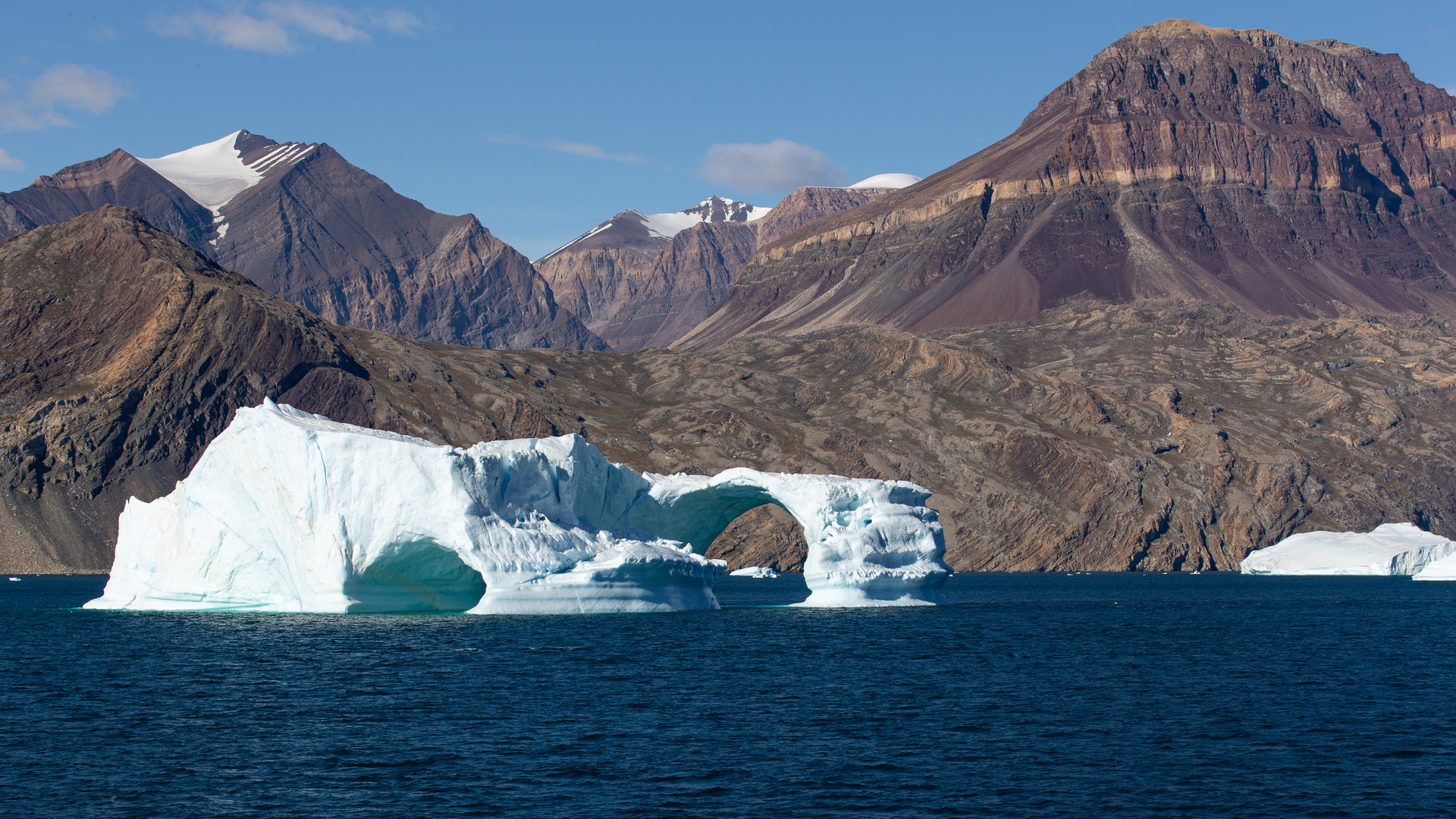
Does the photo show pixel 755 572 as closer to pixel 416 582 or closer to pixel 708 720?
pixel 416 582

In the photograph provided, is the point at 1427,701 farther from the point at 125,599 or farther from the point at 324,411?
the point at 324,411

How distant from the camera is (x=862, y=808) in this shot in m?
27.3

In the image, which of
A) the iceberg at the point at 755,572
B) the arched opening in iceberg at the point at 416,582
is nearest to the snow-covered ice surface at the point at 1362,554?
the iceberg at the point at 755,572

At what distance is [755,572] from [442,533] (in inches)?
3612

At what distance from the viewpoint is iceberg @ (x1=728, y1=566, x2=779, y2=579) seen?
14412 centimetres

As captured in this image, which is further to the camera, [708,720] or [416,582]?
[416,582]

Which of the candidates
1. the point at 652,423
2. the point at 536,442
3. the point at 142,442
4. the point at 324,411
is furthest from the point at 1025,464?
the point at 536,442

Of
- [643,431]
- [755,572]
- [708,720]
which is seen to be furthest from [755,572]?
[708,720]

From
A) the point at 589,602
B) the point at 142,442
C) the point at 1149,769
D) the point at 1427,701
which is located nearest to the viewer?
the point at 1149,769

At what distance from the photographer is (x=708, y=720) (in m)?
37.9

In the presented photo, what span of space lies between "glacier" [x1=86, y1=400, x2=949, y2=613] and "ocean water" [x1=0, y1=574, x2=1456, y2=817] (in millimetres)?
1891

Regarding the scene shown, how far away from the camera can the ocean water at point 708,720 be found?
2820cm

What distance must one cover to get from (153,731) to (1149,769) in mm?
25783

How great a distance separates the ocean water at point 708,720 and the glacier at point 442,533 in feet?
6.20
